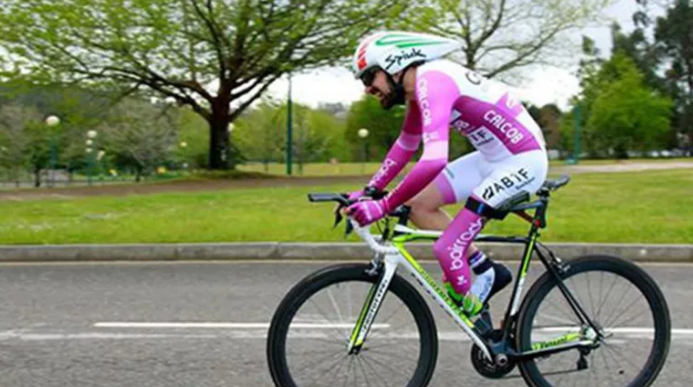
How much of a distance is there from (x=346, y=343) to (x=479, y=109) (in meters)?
1.25

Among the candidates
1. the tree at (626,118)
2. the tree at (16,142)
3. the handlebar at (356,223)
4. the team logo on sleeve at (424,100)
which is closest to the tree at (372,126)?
the tree at (626,118)

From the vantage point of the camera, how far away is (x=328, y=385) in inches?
145

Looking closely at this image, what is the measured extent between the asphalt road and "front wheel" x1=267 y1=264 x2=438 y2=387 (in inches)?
26.0

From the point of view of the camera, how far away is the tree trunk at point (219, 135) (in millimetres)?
26453

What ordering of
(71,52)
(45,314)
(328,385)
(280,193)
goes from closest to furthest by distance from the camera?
(328,385) < (45,314) < (280,193) < (71,52)

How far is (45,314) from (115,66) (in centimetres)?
1883

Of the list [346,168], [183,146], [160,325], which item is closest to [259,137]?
[183,146]

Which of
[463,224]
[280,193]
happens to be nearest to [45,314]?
[463,224]

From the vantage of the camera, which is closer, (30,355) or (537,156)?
(537,156)

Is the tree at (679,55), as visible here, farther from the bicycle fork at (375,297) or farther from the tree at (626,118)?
the bicycle fork at (375,297)

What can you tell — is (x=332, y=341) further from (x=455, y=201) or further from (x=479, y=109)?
(x=479, y=109)

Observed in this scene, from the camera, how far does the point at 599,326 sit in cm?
390

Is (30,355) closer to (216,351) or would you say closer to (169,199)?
(216,351)

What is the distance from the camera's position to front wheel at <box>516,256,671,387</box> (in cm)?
374
